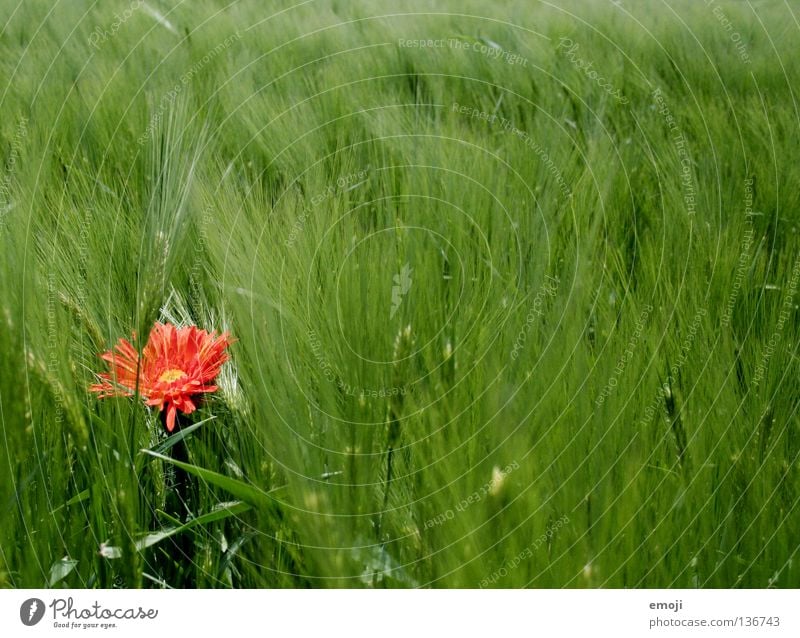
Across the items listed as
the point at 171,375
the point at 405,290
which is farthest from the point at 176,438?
the point at 405,290

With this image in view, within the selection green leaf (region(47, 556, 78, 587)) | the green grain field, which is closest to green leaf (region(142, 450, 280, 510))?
the green grain field

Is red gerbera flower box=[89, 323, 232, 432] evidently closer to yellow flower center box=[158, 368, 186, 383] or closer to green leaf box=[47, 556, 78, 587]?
yellow flower center box=[158, 368, 186, 383]

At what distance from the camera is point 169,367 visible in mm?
637

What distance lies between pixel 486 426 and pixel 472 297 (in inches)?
5.0

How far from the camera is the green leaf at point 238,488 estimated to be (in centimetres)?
58

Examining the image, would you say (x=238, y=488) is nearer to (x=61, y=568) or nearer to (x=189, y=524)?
(x=189, y=524)

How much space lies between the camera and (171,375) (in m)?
0.63

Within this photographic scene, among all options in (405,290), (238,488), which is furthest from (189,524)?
(405,290)

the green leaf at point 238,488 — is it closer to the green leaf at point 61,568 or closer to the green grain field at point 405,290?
the green grain field at point 405,290

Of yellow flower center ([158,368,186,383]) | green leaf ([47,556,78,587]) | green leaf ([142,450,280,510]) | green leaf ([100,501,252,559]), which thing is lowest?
green leaf ([47,556,78,587])

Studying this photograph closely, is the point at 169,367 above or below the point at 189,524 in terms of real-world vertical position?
above

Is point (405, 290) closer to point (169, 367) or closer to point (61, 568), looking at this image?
point (169, 367)

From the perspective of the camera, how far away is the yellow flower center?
626mm
